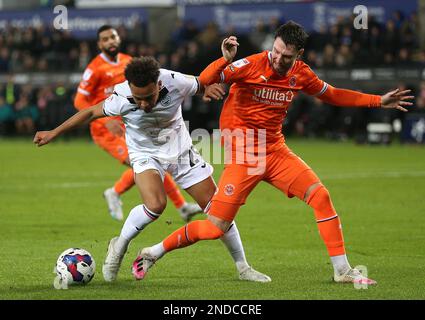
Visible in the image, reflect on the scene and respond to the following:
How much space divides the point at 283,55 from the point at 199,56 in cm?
2362

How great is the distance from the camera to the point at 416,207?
1461cm

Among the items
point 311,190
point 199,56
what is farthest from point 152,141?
point 199,56

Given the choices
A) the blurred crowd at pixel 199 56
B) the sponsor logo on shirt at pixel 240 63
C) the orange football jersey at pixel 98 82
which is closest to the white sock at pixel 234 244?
the sponsor logo on shirt at pixel 240 63

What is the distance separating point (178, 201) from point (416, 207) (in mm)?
3893

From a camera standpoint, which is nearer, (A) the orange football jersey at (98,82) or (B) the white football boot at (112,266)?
(B) the white football boot at (112,266)

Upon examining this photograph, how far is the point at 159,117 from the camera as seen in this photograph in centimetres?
877

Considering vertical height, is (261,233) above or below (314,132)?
above

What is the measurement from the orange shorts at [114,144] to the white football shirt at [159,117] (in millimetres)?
4382

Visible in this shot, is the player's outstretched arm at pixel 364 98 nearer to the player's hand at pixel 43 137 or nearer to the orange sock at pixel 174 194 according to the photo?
the player's hand at pixel 43 137

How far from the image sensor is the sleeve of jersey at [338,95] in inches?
350

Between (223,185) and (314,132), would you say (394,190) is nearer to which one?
(223,185)
